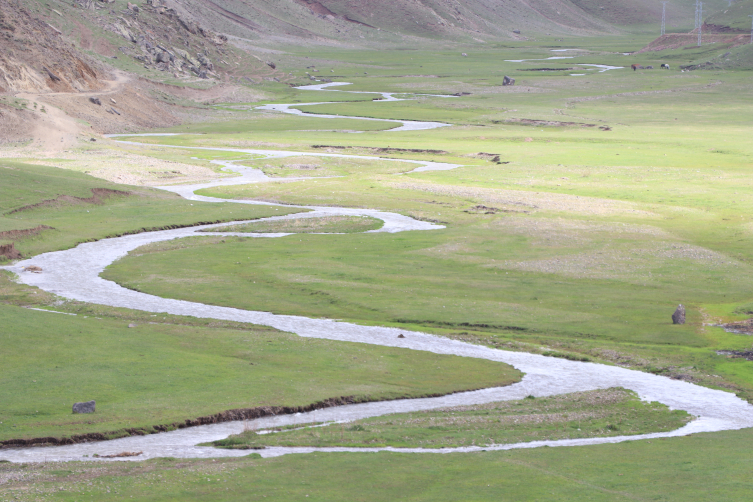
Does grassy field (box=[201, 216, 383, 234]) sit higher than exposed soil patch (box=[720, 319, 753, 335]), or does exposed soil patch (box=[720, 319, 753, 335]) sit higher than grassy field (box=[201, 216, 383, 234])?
exposed soil patch (box=[720, 319, 753, 335])

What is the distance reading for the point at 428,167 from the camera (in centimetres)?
10800

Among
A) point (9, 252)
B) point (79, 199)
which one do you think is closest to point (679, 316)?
point (9, 252)

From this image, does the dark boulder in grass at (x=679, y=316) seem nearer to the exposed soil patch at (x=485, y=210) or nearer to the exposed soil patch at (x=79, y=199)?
the exposed soil patch at (x=485, y=210)

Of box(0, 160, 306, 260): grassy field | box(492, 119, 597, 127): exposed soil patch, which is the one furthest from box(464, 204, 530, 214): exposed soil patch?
box(492, 119, 597, 127): exposed soil patch

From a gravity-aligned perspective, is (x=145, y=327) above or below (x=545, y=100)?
below

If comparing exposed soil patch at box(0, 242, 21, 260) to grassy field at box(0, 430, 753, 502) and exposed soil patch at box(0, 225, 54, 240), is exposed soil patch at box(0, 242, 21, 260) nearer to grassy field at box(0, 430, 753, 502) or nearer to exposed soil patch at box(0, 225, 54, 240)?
exposed soil patch at box(0, 225, 54, 240)

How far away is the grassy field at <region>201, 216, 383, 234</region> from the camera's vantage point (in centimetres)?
6938

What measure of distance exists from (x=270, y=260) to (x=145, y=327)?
18.0 metres

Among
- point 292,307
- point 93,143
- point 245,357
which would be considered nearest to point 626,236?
point 292,307

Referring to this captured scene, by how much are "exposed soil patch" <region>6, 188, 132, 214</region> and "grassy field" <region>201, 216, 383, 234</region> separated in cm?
1682

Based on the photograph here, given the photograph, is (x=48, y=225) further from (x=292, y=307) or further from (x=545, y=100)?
(x=545, y=100)

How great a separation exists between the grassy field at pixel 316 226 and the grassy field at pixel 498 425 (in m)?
38.9

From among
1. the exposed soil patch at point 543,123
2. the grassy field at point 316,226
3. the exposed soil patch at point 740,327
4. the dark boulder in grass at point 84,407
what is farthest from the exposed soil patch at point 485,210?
the exposed soil patch at point 543,123

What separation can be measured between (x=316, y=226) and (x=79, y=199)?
24158mm
